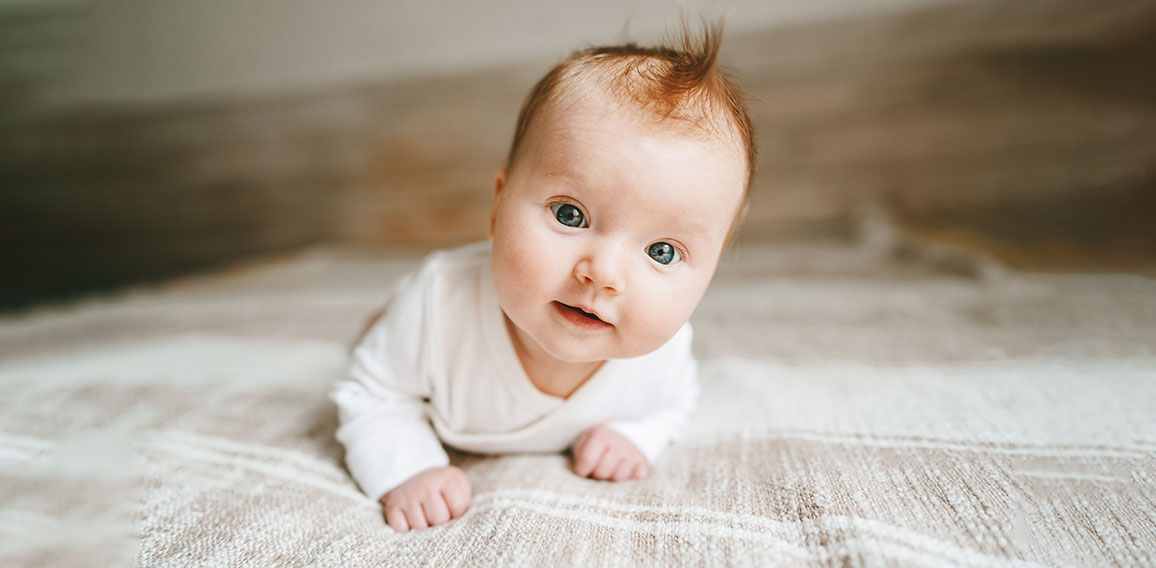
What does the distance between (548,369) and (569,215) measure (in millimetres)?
198

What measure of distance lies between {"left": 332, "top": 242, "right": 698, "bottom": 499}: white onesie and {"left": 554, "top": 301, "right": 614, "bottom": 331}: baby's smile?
5.2 inches

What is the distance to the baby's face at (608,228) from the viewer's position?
1.72 ft

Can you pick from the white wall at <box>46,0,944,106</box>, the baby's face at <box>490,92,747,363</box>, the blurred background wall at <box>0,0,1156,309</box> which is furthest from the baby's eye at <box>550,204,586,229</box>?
the white wall at <box>46,0,944,106</box>

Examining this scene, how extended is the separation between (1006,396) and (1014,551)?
330 mm

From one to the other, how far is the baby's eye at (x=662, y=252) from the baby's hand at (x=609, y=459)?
0.21 metres

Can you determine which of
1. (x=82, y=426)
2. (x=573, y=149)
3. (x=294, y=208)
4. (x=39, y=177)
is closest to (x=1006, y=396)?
(x=573, y=149)

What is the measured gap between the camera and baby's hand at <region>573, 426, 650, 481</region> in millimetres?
651

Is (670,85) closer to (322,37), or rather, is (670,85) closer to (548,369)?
(548,369)

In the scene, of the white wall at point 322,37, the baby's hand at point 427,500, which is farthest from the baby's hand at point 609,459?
the white wall at point 322,37

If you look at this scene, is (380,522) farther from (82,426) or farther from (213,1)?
(213,1)

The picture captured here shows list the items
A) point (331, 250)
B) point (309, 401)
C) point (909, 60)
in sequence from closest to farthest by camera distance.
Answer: point (309, 401) → point (909, 60) → point (331, 250)

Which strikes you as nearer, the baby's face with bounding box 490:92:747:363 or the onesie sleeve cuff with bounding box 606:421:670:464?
the baby's face with bounding box 490:92:747:363

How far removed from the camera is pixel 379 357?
27.8 inches

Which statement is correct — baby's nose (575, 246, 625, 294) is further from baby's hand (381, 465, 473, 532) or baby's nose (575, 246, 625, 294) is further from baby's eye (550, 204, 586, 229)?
baby's hand (381, 465, 473, 532)
